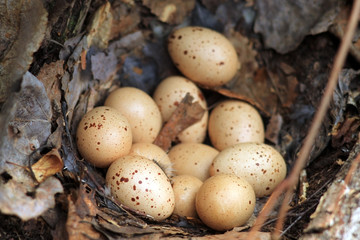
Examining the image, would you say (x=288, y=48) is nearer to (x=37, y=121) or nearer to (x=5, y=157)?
(x=37, y=121)

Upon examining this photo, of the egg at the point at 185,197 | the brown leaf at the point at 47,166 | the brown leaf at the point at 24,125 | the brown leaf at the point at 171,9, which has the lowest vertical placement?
the egg at the point at 185,197

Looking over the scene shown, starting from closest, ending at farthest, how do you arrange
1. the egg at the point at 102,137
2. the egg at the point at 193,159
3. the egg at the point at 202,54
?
the egg at the point at 102,137
the egg at the point at 193,159
the egg at the point at 202,54

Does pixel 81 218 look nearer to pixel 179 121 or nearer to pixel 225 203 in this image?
pixel 225 203

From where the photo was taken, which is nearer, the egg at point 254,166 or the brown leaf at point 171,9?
the egg at point 254,166

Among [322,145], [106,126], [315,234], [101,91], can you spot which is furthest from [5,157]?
[322,145]

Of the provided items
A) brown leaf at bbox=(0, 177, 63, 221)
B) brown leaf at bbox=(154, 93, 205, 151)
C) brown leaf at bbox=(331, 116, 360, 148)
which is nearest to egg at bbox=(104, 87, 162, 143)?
brown leaf at bbox=(154, 93, 205, 151)

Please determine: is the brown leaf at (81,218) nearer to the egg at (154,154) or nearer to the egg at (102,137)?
the egg at (102,137)

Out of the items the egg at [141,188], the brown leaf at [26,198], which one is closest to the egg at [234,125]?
the egg at [141,188]
